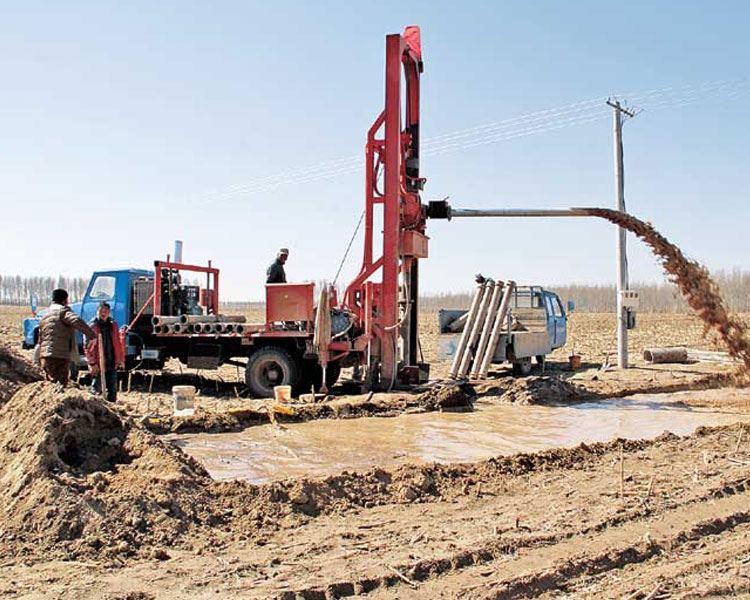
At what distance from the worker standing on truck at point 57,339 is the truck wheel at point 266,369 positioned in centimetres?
437

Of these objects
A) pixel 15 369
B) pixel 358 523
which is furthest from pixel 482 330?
pixel 358 523

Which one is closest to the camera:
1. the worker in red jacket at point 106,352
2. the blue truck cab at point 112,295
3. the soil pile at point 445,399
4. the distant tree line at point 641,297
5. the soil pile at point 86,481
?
the soil pile at point 86,481

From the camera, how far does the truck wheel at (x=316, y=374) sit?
13.9 m

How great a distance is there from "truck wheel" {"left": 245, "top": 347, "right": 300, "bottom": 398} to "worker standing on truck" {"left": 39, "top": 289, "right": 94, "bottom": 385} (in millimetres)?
4373

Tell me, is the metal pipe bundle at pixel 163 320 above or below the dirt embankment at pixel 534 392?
above

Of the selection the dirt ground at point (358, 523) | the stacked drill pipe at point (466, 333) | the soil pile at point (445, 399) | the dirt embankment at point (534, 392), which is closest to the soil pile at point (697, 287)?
the dirt embankment at point (534, 392)

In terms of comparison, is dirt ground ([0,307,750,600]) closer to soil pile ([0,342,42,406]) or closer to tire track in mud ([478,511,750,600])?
tire track in mud ([478,511,750,600])

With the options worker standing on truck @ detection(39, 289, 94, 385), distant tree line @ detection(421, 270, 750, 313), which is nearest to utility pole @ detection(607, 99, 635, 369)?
worker standing on truck @ detection(39, 289, 94, 385)

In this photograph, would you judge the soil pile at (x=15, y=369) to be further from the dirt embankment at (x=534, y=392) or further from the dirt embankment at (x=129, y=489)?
the dirt embankment at (x=534, y=392)

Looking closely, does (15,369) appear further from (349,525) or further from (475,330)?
(475,330)

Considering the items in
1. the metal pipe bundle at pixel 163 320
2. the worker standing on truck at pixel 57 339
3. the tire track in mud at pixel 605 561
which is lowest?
the tire track in mud at pixel 605 561

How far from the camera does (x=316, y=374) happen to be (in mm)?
14094

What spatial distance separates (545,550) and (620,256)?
624 inches

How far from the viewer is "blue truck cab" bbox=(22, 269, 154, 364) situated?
14.9m
